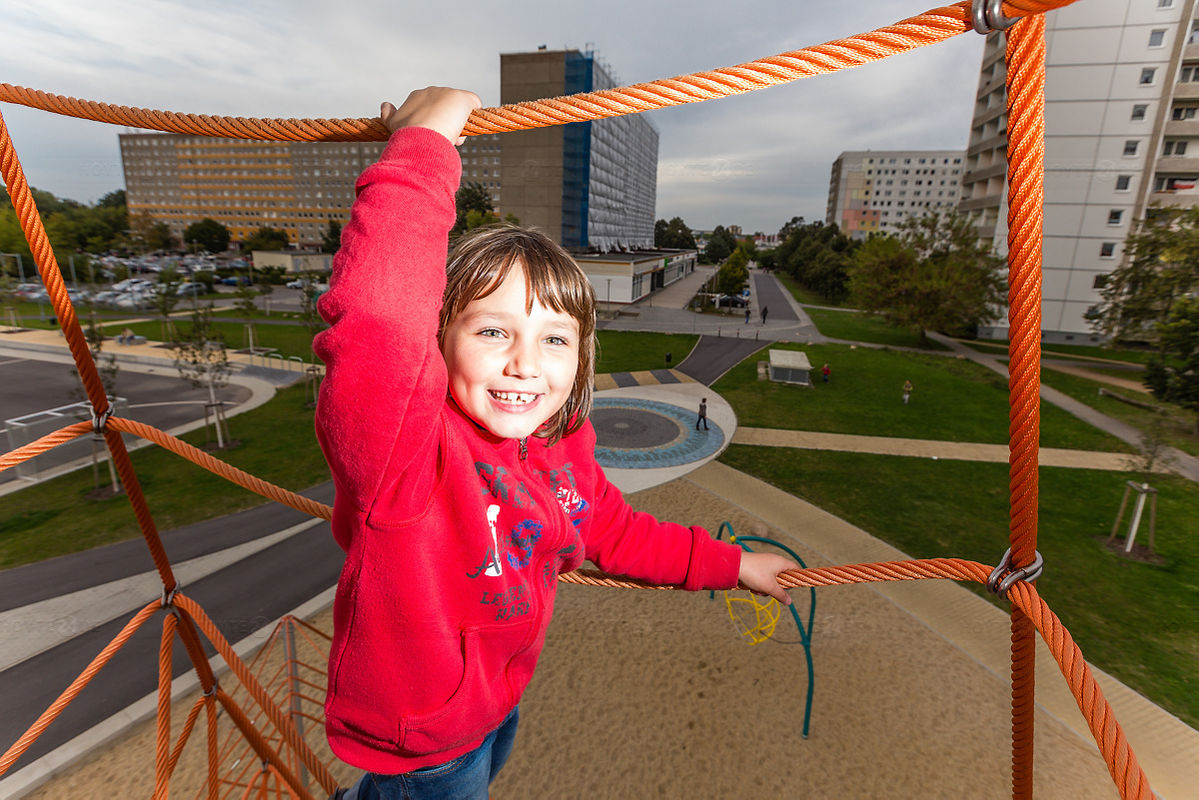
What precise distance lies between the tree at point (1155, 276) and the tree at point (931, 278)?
615cm

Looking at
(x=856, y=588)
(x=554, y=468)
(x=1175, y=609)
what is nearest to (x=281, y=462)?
(x=856, y=588)

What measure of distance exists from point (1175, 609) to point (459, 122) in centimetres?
1363

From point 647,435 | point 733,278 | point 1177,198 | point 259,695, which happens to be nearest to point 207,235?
point 733,278

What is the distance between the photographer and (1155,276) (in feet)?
63.9

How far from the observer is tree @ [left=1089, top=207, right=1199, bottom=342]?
56.9 feet

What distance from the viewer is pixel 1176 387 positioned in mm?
14453

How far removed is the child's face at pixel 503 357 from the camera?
150 centimetres

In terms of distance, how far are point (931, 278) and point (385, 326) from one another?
117ft

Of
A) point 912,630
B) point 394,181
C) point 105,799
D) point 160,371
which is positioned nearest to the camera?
point 394,181

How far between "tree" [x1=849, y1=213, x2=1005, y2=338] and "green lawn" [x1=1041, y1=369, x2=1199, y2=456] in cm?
585

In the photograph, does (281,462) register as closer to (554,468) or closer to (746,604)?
(746,604)

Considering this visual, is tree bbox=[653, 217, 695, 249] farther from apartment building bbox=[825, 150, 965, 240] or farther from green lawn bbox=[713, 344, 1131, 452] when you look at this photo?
green lawn bbox=[713, 344, 1131, 452]

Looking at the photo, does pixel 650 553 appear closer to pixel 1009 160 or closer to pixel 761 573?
pixel 761 573

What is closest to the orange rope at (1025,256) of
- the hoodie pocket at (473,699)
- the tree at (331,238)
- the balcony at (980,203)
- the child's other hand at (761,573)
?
the child's other hand at (761,573)
